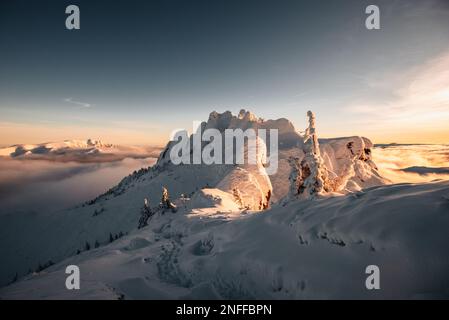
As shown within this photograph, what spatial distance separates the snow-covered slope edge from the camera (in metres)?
6.09

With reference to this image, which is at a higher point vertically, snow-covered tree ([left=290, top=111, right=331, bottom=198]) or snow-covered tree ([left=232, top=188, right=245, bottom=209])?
snow-covered tree ([left=290, top=111, right=331, bottom=198])

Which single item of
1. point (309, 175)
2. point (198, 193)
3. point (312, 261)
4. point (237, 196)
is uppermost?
point (309, 175)

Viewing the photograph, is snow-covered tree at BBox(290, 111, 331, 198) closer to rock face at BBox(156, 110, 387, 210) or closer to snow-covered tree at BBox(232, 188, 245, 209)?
rock face at BBox(156, 110, 387, 210)

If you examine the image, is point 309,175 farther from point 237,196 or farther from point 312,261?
point 237,196

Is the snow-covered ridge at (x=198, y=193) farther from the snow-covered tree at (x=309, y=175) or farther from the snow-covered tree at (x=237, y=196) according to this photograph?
the snow-covered tree at (x=309, y=175)

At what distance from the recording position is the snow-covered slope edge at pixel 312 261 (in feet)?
20.0

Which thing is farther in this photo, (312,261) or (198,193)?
(198,193)

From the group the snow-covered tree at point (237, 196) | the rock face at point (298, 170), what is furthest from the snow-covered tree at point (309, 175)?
the snow-covered tree at point (237, 196)

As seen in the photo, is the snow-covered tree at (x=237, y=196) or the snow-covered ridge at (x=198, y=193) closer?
the snow-covered tree at (x=237, y=196)

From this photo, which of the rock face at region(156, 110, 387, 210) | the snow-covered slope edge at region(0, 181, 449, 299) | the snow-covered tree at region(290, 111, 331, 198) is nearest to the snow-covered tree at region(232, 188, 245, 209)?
the rock face at region(156, 110, 387, 210)

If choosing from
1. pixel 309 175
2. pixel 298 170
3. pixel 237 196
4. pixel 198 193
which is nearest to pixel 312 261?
pixel 309 175

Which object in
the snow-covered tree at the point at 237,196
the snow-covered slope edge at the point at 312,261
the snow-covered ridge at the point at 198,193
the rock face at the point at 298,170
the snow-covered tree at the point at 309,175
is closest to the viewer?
the snow-covered slope edge at the point at 312,261

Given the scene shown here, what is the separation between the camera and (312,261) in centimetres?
805
